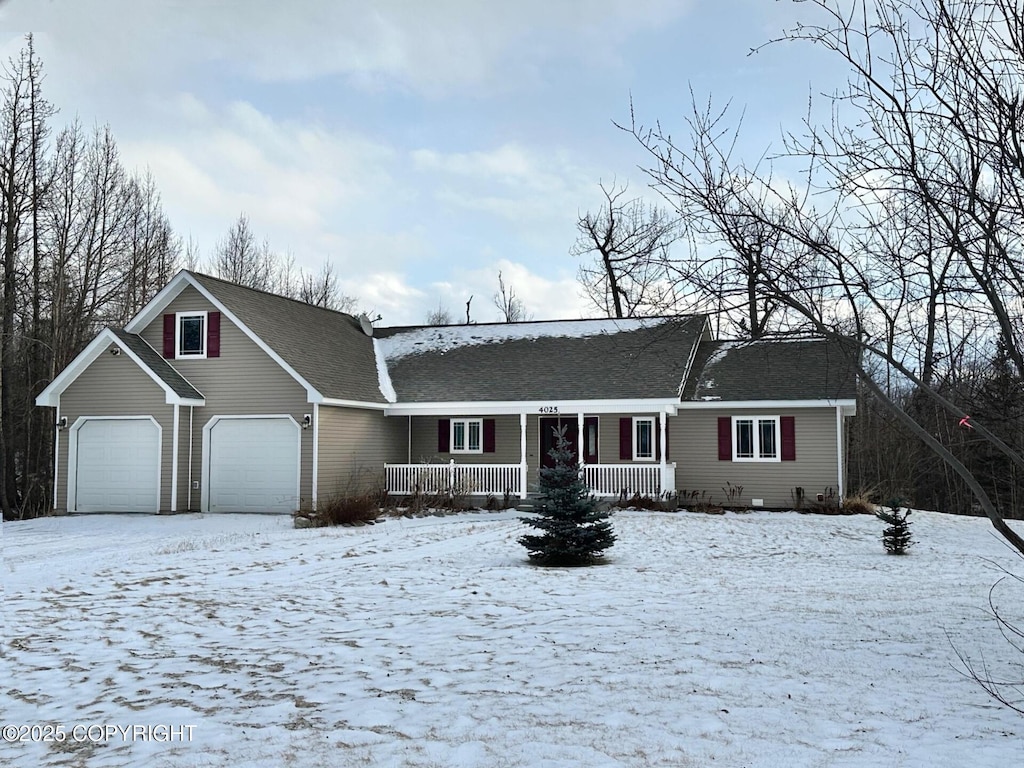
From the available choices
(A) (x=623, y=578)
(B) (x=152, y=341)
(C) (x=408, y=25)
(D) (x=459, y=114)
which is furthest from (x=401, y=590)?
(B) (x=152, y=341)

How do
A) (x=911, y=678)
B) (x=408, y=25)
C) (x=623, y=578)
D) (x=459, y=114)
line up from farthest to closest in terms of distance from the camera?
(x=459, y=114) → (x=623, y=578) → (x=408, y=25) → (x=911, y=678)

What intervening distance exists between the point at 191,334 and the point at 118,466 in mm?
3602

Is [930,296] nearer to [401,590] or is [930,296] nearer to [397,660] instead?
[397,660]

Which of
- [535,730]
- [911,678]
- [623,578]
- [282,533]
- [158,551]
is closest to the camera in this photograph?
[535,730]

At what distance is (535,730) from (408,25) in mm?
7863

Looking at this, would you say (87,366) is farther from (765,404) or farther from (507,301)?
(507,301)

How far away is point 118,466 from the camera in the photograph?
2036 centimetres

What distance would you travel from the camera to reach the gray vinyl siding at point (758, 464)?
21.4 m

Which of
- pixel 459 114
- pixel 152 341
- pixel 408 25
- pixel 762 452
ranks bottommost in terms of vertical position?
pixel 762 452

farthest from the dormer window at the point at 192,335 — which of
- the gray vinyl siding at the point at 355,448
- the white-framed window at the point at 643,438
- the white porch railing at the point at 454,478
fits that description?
the white-framed window at the point at 643,438

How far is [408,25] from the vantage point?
32.0ft

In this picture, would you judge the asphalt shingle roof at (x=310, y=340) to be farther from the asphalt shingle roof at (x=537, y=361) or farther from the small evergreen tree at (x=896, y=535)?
the small evergreen tree at (x=896, y=535)

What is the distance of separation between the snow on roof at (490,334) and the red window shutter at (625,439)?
341cm

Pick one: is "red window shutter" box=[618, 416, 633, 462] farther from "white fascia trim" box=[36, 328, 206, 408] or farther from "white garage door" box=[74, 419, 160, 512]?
"white garage door" box=[74, 419, 160, 512]
